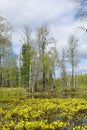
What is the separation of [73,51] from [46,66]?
29.8ft

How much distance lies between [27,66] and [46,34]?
9.74 meters

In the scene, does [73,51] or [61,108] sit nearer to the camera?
[61,108]

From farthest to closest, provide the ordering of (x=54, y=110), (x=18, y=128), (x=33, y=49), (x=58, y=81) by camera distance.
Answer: (x=58, y=81)
(x=33, y=49)
(x=54, y=110)
(x=18, y=128)

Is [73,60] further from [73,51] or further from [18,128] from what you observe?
[18,128]

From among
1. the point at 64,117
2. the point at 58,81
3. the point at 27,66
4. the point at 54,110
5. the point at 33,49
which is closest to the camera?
the point at 64,117

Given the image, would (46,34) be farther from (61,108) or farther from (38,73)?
(61,108)

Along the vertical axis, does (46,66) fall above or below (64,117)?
above

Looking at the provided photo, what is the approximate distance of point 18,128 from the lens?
45.1 ft

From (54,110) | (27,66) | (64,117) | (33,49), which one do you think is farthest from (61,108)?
(27,66)

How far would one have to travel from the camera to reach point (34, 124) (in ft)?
46.3

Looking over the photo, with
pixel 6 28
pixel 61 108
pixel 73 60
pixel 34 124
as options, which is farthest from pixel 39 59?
pixel 34 124

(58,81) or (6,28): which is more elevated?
(6,28)

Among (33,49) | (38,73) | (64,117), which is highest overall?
(33,49)

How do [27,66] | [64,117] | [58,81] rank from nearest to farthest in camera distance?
[64,117], [27,66], [58,81]
